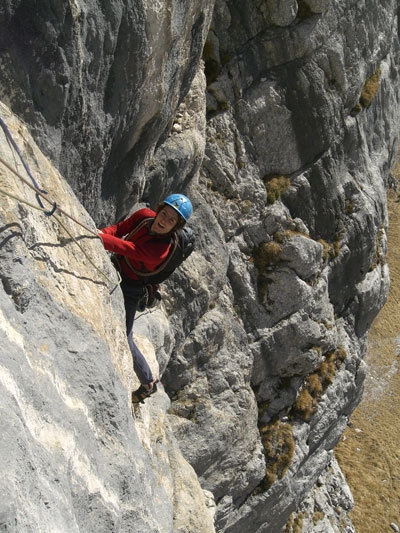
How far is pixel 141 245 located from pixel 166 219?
0.60m

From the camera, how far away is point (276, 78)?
17875 millimetres

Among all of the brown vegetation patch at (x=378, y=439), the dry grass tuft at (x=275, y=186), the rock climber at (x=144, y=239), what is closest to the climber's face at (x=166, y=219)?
the rock climber at (x=144, y=239)

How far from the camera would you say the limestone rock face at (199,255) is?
5270 millimetres

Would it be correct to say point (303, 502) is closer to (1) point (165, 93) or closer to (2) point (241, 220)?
(2) point (241, 220)

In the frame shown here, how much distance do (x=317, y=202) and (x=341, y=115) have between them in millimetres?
3545

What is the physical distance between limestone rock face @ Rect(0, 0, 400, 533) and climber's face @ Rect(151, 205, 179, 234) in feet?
3.81

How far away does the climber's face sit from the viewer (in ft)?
26.2

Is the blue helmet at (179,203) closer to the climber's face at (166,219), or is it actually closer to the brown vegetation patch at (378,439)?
the climber's face at (166,219)

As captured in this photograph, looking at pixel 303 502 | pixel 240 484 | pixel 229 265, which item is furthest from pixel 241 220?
pixel 303 502

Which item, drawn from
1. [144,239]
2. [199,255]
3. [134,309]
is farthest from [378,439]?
[144,239]

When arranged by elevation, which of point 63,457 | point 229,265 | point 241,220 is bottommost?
point 63,457

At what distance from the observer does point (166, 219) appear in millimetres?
7996

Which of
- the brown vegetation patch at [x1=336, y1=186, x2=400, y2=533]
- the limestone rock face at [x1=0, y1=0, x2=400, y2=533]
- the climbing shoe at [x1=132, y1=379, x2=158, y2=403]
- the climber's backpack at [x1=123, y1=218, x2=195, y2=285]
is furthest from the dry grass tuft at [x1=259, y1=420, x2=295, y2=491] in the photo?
the climber's backpack at [x1=123, y1=218, x2=195, y2=285]

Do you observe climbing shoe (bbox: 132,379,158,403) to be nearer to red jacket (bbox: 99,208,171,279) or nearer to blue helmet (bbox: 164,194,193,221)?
red jacket (bbox: 99,208,171,279)
